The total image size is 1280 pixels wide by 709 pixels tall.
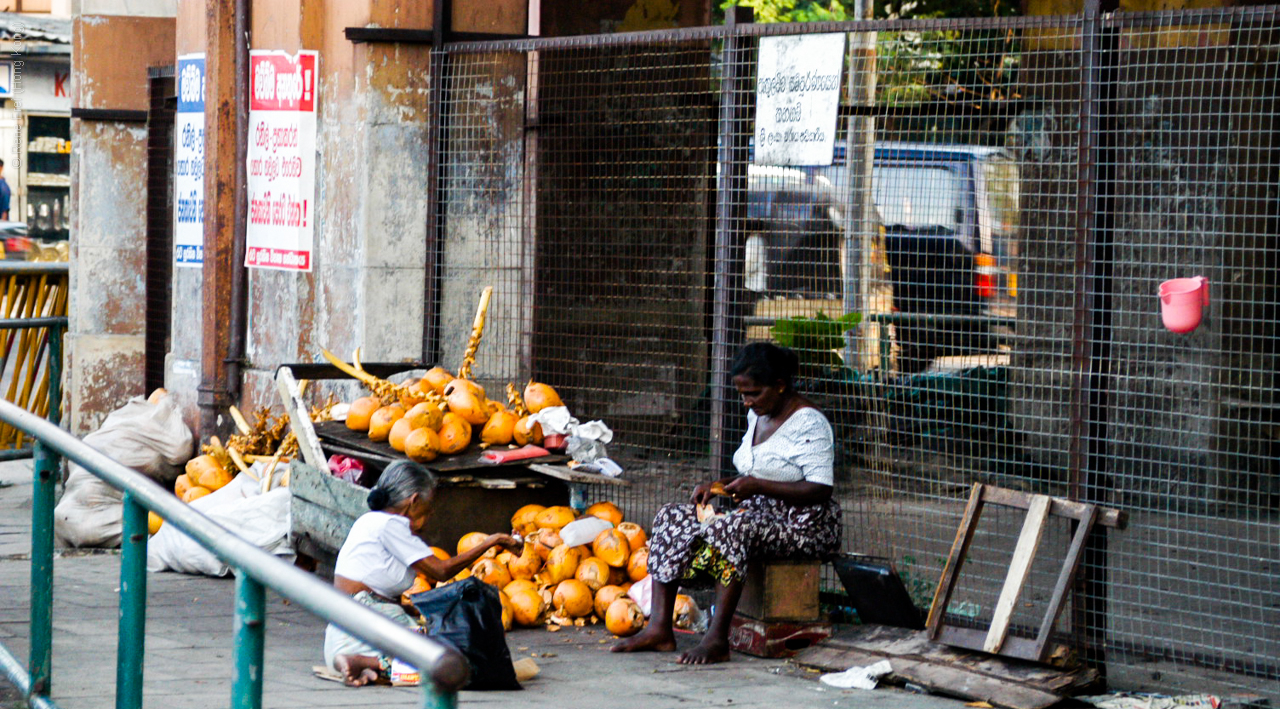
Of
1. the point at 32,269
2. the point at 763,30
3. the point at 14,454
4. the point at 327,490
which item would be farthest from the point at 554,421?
the point at 32,269

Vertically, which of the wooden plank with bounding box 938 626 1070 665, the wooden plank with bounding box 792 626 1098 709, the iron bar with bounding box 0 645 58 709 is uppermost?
the iron bar with bounding box 0 645 58 709

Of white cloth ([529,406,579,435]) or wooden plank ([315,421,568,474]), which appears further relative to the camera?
white cloth ([529,406,579,435])

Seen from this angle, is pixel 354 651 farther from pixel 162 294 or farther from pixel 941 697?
pixel 162 294

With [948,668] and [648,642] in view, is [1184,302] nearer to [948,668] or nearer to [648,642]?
[948,668]

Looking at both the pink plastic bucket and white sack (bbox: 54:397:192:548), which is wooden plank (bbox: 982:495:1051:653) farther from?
white sack (bbox: 54:397:192:548)

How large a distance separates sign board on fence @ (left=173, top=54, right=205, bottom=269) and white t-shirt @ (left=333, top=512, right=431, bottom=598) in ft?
12.9

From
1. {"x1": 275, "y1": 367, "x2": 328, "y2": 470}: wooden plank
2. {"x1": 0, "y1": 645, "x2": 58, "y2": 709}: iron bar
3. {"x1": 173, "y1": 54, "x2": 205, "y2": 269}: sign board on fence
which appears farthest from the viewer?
{"x1": 173, "y1": 54, "x2": 205, "y2": 269}: sign board on fence

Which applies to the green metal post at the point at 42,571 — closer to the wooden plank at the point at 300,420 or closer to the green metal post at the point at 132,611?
the green metal post at the point at 132,611

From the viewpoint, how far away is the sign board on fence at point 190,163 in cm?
905

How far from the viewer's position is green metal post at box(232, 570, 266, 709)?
2.82 metres

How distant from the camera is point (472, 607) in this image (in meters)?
5.26

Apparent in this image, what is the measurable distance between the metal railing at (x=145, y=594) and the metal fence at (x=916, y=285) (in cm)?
322

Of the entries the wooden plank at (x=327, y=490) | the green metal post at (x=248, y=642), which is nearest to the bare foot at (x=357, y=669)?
the wooden plank at (x=327, y=490)

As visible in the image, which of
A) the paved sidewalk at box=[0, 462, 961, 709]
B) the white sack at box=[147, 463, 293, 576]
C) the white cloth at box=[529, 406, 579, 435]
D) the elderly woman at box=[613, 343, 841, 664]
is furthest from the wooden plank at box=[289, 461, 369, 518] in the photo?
the elderly woman at box=[613, 343, 841, 664]
